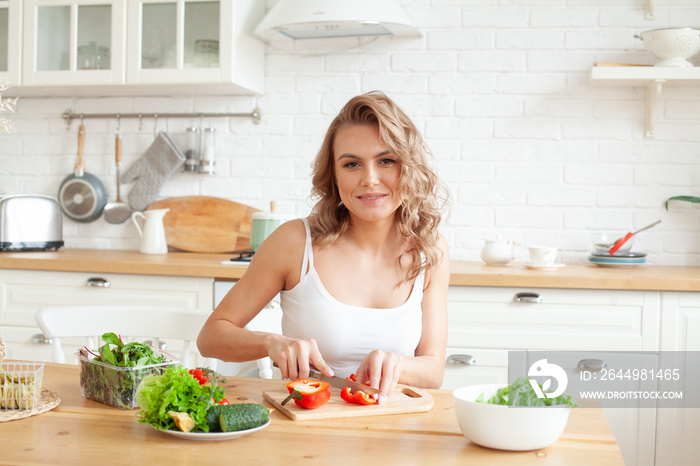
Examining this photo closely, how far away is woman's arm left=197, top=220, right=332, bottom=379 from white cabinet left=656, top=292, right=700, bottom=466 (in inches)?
55.6

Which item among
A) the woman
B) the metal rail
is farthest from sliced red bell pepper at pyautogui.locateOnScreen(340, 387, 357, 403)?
the metal rail

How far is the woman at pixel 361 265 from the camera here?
1638mm

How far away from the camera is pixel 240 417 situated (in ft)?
3.50

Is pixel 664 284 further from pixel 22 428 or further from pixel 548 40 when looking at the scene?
pixel 22 428

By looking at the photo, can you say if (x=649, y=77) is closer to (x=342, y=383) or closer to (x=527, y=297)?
(x=527, y=297)

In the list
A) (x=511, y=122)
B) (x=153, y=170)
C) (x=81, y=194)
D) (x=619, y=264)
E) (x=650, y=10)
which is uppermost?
(x=650, y=10)

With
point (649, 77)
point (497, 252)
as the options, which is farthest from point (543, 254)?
point (649, 77)

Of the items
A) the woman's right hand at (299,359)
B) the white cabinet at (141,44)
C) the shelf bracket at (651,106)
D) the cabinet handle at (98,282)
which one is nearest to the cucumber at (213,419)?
the woman's right hand at (299,359)

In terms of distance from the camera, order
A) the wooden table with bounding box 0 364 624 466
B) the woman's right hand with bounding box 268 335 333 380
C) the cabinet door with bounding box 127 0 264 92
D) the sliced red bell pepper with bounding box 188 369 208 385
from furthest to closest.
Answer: the cabinet door with bounding box 127 0 264 92 → the woman's right hand with bounding box 268 335 333 380 → the sliced red bell pepper with bounding box 188 369 208 385 → the wooden table with bounding box 0 364 624 466

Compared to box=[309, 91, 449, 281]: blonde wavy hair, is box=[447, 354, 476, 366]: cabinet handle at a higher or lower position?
lower

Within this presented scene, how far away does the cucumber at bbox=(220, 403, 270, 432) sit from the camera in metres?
1.06

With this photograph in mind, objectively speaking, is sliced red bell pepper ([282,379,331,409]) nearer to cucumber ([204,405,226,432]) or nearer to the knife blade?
the knife blade

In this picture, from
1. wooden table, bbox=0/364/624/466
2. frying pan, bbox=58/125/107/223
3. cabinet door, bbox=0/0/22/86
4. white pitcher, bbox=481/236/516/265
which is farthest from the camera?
frying pan, bbox=58/125/107/223

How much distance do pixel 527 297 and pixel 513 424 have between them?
1541mm
